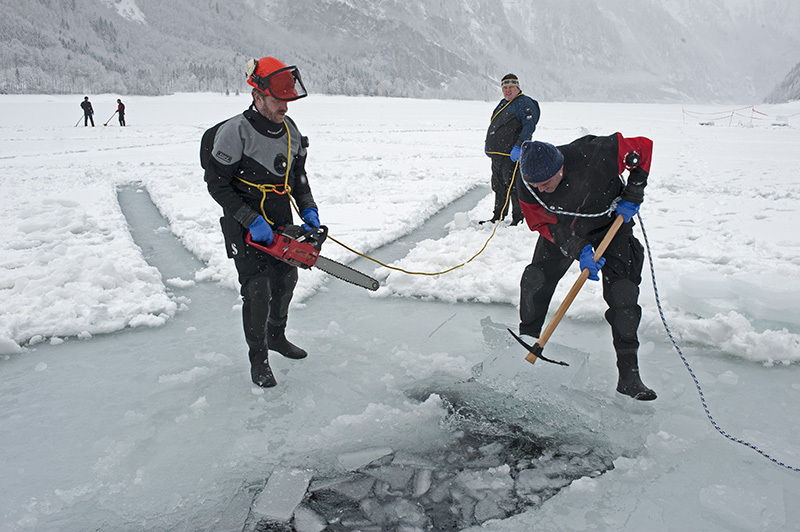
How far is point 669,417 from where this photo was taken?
9.56 ft

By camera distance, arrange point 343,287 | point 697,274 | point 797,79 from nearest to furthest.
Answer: point 697,274
point 343,287
point 797,79

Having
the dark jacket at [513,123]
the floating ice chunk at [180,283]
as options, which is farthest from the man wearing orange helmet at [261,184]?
the dark jacket at [513,123]

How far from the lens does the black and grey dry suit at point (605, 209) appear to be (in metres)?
2.95

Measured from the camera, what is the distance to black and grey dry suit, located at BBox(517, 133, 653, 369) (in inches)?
116

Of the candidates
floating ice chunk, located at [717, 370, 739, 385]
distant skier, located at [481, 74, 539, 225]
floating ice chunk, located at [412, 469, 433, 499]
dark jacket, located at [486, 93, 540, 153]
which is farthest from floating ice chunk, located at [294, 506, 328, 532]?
dark jacket, located at [486, 93, 540, 153]

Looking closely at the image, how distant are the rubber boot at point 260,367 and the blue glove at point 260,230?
0.70 metres

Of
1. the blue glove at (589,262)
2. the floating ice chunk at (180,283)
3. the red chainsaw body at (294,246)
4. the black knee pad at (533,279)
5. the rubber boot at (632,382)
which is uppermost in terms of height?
the blue glove at (589,262)

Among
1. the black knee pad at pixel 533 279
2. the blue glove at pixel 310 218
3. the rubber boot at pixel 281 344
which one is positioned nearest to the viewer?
the blue glove at pixel 310 218

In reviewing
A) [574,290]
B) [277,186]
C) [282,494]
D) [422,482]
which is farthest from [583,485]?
[277,186]

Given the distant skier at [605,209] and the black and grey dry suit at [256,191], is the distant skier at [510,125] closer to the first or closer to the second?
the distant skier at [605,209]

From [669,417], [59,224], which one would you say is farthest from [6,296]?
[669,417]

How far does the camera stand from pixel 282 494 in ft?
7.73

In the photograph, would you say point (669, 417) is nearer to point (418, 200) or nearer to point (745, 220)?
point (745, 220)

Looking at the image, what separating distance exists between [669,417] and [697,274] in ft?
6.34
